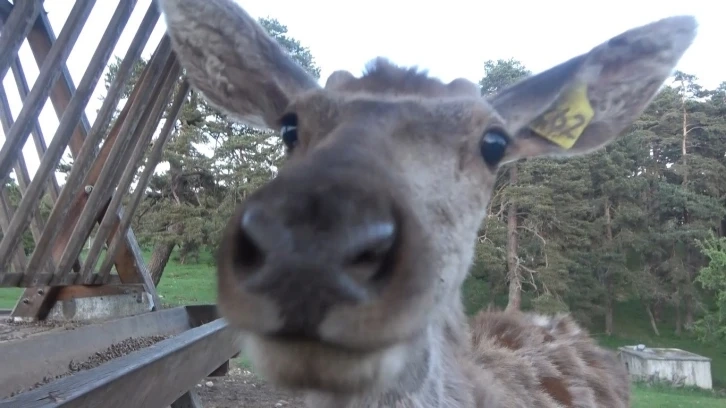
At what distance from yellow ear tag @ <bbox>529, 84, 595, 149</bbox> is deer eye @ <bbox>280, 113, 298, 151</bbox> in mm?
1230

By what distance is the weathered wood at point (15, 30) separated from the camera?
3.73 metres

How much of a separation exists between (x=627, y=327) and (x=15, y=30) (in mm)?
29968

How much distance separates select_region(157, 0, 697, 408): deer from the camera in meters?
1.34

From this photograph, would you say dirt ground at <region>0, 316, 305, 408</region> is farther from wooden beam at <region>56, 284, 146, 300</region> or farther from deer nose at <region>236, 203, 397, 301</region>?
deer nose at <region>236, 203, 397, 301</region>

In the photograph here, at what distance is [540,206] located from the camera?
69.9 ft

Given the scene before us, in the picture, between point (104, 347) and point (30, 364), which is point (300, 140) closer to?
point (30, 364)

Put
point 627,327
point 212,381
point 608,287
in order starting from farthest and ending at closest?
point 627,327, point 608,287, point 212,381

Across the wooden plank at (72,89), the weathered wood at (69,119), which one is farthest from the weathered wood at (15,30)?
the wooden plank at (72,89)

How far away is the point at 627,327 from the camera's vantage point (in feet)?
95.3

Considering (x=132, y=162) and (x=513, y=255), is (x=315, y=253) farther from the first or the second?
(x=513, y=255)

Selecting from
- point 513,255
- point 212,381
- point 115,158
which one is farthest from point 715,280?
point 115,158

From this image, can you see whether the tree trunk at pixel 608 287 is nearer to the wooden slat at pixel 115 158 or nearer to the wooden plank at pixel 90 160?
the wooden slat at pixel 115 158

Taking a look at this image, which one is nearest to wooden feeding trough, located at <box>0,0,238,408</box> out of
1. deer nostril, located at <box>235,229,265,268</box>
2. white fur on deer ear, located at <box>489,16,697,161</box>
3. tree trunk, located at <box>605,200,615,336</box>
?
deer nostril, located at <box>235,229,265,268</box>

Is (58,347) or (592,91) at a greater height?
(592,91)
